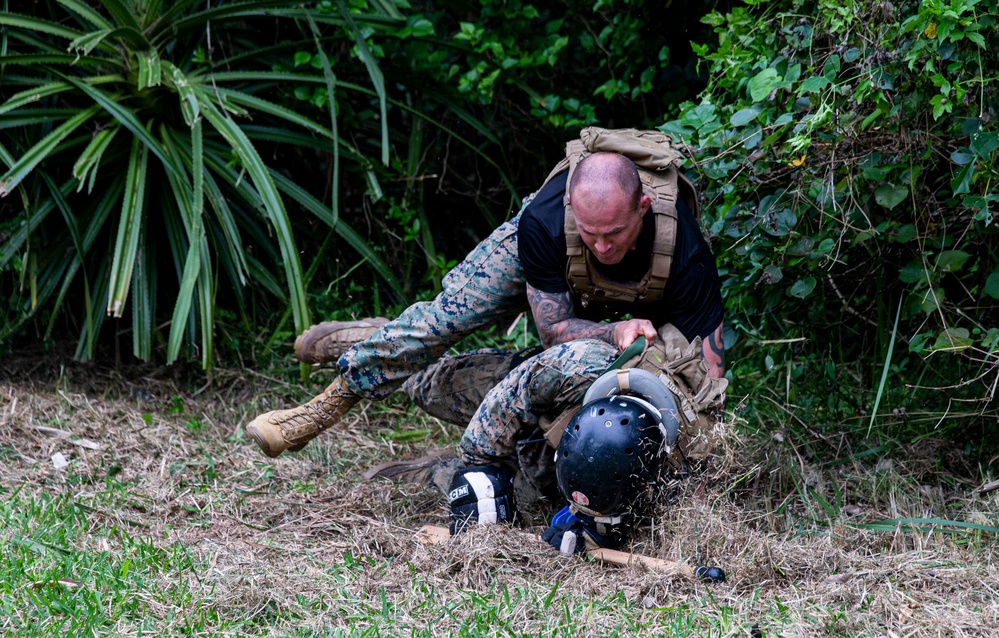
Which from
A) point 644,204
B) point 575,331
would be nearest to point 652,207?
point 644,204

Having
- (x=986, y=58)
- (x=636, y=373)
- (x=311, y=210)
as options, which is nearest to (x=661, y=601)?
(x=636, y=373)

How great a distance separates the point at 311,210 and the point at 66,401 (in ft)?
4.31

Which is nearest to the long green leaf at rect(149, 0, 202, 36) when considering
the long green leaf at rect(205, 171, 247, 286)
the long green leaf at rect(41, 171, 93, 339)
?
the long green leaf at rect(205, 171, 247, 286)

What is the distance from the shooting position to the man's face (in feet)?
10.2

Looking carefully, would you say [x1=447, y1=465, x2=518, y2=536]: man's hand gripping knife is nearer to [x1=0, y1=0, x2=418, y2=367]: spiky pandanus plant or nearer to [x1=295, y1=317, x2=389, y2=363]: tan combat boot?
[x1=295, y1=317, x2=389, y2=363]: tan combat boot

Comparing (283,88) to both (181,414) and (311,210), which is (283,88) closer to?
(311,210)

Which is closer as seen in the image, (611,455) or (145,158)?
(611,455)

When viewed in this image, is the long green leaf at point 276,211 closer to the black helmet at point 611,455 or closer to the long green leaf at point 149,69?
the long green leaf at point 149,69

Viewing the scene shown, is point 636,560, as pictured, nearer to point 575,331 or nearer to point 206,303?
point 575,331

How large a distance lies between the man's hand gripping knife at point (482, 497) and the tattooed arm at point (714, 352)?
74 cm

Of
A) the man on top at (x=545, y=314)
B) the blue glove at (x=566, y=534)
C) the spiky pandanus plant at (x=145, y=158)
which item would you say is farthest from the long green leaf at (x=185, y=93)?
the blue glove at (x=566, y=534)

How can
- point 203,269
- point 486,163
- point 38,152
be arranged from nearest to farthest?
point 38,152
point 203,269
point 486,163

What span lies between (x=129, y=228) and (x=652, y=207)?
2219 mm

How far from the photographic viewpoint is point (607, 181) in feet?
10.3
